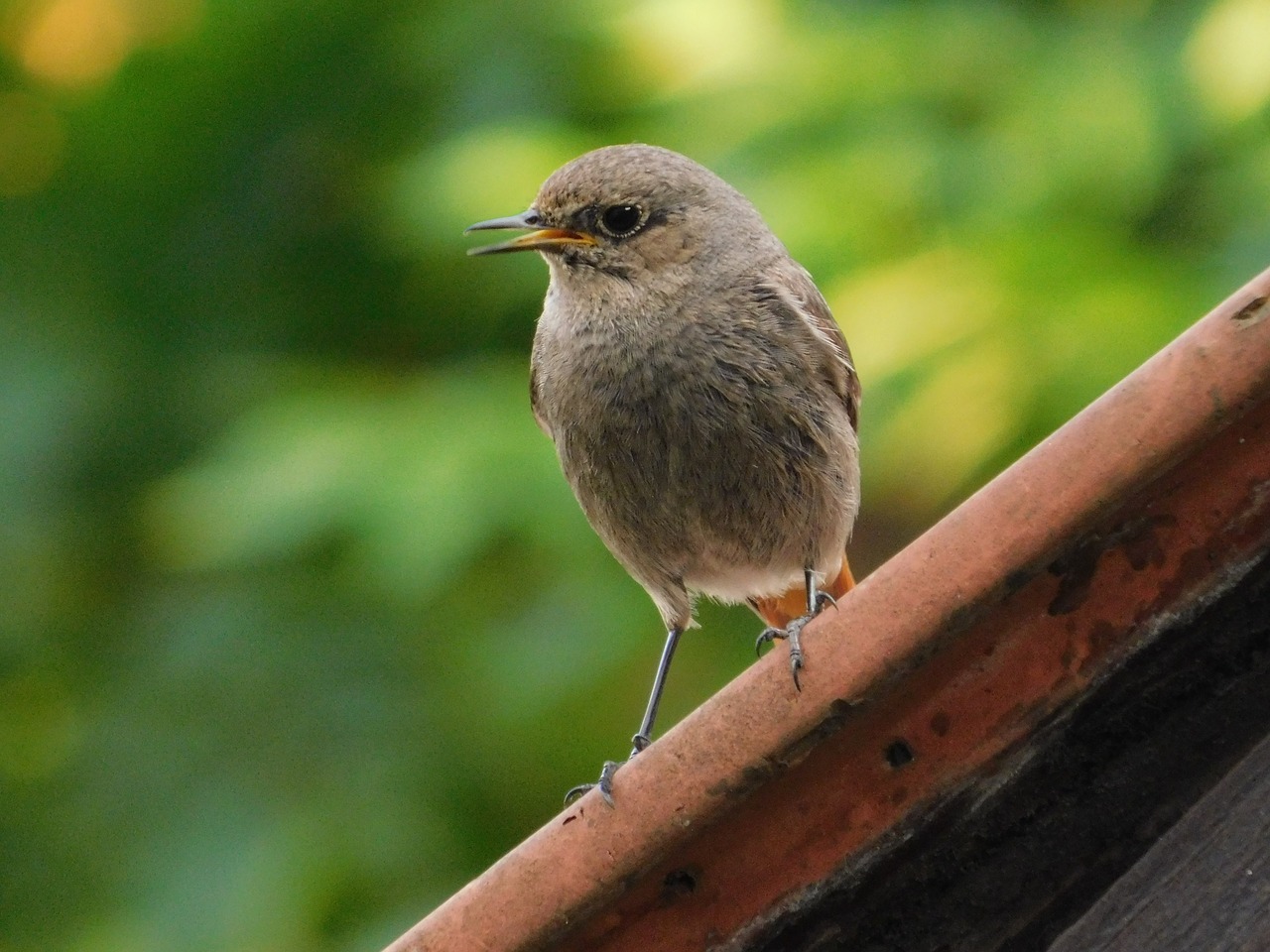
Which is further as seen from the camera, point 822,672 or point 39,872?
point 39,872

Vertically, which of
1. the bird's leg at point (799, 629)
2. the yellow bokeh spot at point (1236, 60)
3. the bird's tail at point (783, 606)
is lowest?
the bird's leg at point (799, 629)

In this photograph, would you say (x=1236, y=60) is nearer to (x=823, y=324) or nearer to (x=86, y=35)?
(x=823, y=324)

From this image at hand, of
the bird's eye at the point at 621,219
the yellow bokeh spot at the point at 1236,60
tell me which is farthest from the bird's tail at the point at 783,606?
the yellow bokeh spot at the point at 1236,60

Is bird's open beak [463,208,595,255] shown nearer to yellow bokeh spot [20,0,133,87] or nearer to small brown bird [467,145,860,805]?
small brown bird [467,145,860,805]

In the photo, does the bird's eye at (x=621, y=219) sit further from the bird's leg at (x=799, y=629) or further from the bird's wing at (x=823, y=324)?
the bird's leg at (x=799, y=629)

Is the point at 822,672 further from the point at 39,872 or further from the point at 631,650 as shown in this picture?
the point at 39,872

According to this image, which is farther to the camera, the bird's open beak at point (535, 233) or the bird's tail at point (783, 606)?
the bird's tail at point (783, 606)

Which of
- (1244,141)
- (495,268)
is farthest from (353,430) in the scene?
(1244,141)

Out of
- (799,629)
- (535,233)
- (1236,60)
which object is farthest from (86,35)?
(799,629)
